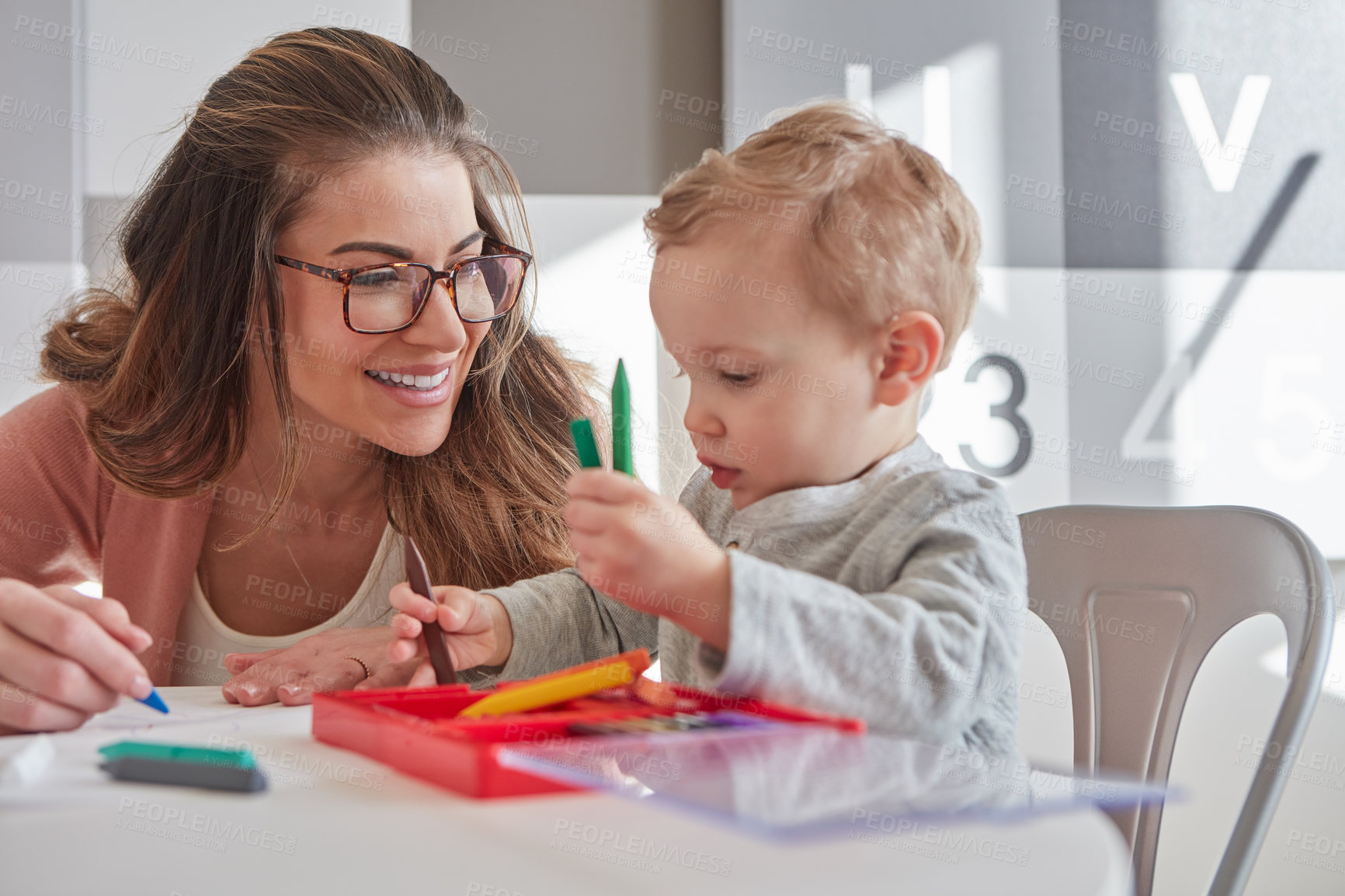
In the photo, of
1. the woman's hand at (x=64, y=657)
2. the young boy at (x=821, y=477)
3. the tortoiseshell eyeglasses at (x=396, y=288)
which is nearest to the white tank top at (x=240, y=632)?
the tortoiseshell eyeglasses at (x=396, y=288)

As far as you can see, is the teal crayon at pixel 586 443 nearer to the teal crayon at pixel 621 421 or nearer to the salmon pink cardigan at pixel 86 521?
the teal crayon at pixel 621 421

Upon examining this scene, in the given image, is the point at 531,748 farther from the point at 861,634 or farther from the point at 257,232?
the point at 257,232

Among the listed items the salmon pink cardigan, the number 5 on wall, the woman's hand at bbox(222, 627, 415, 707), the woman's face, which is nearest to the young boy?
the woman's hand at bbox(222, 627, 415, 707)

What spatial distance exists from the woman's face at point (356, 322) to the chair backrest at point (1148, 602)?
73 centimetres

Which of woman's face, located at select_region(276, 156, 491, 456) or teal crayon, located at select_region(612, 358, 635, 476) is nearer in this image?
teal crayon, located at select_region(612, 358, 635, 476)

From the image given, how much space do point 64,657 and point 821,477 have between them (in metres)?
0.57

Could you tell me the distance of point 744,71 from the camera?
218 centimetres

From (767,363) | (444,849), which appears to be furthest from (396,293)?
(444,849)

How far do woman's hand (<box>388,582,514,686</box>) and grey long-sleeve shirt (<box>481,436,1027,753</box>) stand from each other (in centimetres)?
1

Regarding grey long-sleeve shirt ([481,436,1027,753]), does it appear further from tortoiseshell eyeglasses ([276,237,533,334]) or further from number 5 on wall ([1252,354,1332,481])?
number 5 on wall ([1252,354,1332,481])

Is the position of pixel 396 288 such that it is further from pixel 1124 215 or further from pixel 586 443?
pixel 1124 215

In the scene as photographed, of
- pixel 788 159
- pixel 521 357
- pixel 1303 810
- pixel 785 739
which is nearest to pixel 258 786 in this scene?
pixel 785 739

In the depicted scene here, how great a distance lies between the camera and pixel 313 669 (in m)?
0.97

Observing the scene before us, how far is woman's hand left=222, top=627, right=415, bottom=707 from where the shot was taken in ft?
2.92
